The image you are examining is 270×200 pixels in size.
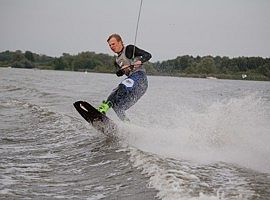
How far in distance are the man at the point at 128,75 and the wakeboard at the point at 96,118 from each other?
0.14m

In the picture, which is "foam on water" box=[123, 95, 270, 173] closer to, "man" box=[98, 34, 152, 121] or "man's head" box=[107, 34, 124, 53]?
"man" box=[98, 34, 152, 121]

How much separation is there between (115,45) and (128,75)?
604 mm

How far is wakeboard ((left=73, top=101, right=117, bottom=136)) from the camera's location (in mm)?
7551

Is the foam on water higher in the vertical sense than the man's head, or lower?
lower

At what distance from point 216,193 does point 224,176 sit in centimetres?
96

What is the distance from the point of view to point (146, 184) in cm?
470

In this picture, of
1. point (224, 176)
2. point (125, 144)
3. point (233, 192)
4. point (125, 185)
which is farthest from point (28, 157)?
point (233, 192)

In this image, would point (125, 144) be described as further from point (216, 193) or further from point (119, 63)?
point (216, 193)

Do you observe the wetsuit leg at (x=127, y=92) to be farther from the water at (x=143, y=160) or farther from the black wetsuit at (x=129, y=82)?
the water at (x=143, y=160)

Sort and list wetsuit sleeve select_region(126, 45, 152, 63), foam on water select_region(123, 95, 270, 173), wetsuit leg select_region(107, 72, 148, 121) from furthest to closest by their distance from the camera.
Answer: wetsuit sleeve select_region(126, 45, 152, 63)
wetsuit leg select_region(107, 72, 148, 121)
foam on water select_region(123, 95, 270, 173)

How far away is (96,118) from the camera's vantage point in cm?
764

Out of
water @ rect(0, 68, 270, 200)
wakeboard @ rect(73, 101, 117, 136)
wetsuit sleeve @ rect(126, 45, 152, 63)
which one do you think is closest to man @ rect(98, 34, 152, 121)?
wetsuit sleeve @ rect(126, 45, 152, 63)

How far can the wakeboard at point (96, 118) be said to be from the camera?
7.55 meters

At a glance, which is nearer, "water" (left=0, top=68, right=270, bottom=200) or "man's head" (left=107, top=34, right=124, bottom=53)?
"water" (left=0, top=68, right=270, bottom=200)
